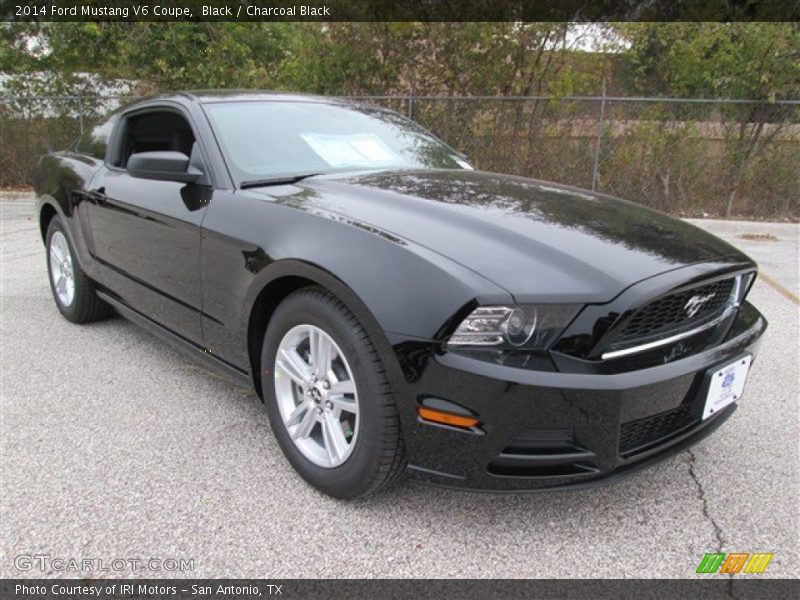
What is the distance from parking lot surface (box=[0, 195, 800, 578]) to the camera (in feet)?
6.51

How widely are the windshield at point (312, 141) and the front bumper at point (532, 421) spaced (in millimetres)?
1418

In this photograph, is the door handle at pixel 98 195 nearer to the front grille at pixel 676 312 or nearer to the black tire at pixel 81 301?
the black tire at pixel 81 301

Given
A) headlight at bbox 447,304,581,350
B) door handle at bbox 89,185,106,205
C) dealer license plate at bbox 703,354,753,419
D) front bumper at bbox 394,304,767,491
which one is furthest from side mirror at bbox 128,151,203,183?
dealer license plate at bbox 703,354,753,419

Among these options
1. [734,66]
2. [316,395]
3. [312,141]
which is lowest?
[316,395]

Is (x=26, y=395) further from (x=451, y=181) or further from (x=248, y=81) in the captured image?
(x=248, y=81)

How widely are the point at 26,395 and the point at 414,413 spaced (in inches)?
92.4

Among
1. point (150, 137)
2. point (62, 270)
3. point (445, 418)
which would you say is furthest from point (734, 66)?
point (445, 418)

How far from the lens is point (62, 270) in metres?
4.37

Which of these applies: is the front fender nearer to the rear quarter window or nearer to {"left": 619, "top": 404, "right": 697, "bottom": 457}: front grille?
{"left": 619, "top": 404, "right": 697, "bottom": 457}: front grille

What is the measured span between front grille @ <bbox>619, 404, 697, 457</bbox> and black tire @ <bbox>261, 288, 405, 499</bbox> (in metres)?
0.71

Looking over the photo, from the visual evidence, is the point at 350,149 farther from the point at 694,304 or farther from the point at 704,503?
the point at 704,503

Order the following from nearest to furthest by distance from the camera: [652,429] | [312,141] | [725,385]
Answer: [652,429] < [725,385] < [312,141]

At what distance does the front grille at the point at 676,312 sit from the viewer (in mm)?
1931

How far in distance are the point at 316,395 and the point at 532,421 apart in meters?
0.84
